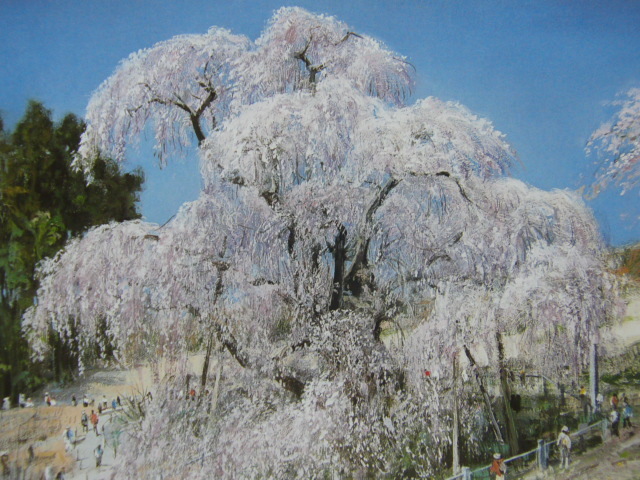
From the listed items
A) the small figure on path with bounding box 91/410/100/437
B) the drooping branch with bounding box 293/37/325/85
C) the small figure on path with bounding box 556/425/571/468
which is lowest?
the small figure on path with bounding box 556/425/571/468

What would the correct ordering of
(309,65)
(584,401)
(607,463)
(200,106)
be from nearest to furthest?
(607,463), (584,401), (200,106), (309,65)

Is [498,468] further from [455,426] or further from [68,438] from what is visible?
[68,438]

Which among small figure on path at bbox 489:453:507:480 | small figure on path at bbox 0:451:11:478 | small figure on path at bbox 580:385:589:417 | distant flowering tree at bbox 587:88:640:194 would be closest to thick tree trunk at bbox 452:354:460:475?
small figure on path at bbox 489:453:507:480

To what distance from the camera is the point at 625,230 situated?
255 centimetres

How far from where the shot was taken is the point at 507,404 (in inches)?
105

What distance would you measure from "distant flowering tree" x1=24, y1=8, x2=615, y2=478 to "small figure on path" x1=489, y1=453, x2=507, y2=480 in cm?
13

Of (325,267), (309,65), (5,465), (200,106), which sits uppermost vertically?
(309,65)

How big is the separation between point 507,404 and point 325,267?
1176 mm

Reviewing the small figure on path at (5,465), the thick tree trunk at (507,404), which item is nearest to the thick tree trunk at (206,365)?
the small figure on path at (5,465)

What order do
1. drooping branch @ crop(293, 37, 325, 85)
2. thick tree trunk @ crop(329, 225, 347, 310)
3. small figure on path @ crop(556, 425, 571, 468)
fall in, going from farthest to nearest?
drooping branch @ crop(293, 37, 325, 85) < thick tree trunk @ crop(329, 225, 347, 310) < small figure on path @ crop(556, 425, 571, 468)

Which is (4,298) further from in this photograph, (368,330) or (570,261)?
(570,261)

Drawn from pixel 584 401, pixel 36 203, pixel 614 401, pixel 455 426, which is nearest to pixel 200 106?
pixel 36 203

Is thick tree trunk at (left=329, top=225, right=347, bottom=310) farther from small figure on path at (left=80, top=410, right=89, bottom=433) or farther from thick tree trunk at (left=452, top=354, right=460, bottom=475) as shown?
small figure on path at (left=80, top=410, right=89, bottom=433)

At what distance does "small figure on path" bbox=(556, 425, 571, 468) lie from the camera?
2.51 m
